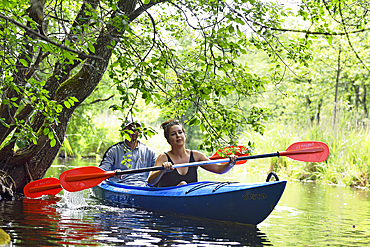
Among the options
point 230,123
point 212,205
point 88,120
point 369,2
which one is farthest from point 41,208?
point 88,120

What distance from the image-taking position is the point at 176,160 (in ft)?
17.3

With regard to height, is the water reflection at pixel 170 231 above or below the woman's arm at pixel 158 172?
below

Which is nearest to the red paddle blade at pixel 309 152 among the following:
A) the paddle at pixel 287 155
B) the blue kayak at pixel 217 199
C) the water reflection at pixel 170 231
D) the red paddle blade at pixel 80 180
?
the paddle at pixel 287 155

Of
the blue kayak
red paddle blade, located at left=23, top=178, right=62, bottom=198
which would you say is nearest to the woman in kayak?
the blue kayak

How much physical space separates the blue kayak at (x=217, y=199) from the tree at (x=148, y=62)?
24.9 inches

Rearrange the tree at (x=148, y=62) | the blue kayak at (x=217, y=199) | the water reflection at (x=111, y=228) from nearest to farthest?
1. the tree at (x=148, y=62)
2. the water reflection at (x=111, y=228)
3. the blue kayak at (x=217, y=199)

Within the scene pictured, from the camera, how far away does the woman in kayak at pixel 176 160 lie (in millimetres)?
5230

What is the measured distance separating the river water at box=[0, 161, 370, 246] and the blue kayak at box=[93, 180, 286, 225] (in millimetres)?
107

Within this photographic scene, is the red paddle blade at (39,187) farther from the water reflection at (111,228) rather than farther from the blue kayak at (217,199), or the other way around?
the blue kayak at (217,199)

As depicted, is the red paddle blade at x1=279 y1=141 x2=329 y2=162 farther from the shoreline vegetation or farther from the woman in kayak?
the shoreline vegetation

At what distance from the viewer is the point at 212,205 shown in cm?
454

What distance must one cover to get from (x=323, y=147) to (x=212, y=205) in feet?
5.52

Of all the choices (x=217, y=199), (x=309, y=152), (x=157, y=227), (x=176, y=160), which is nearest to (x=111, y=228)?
(x=157, y=227)

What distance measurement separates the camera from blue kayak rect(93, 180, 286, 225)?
421 cm
